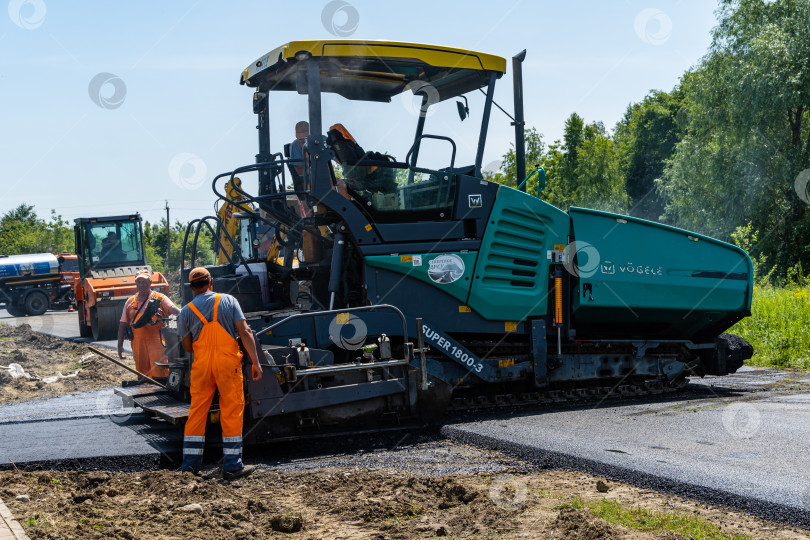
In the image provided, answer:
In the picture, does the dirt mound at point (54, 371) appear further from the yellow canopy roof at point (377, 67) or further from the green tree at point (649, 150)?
the green tree at point (649, 150)

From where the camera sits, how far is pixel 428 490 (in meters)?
4.75

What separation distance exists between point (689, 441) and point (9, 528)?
4.55 metres

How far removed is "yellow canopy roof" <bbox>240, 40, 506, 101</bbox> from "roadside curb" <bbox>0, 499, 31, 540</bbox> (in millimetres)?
4001

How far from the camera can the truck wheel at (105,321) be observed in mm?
16516

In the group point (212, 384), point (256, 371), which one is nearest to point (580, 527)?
point (256, 371)

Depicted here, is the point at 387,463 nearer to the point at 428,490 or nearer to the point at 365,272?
the point at 428,490

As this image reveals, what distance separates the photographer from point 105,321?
16594 millimetres

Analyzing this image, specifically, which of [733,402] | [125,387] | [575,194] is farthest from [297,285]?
[575,194]

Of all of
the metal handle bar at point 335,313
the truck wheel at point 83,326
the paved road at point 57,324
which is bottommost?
the paved road at point 57,324

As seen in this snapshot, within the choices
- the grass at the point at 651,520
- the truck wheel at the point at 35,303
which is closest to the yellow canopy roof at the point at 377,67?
the grass at the point at 651,520

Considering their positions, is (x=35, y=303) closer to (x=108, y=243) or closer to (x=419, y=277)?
(x=108, y=243)

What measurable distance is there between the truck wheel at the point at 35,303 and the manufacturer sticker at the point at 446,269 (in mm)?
26298

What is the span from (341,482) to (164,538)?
4.13 ft

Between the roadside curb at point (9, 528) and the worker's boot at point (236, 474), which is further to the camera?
the worker's boot at point (236, 474)
